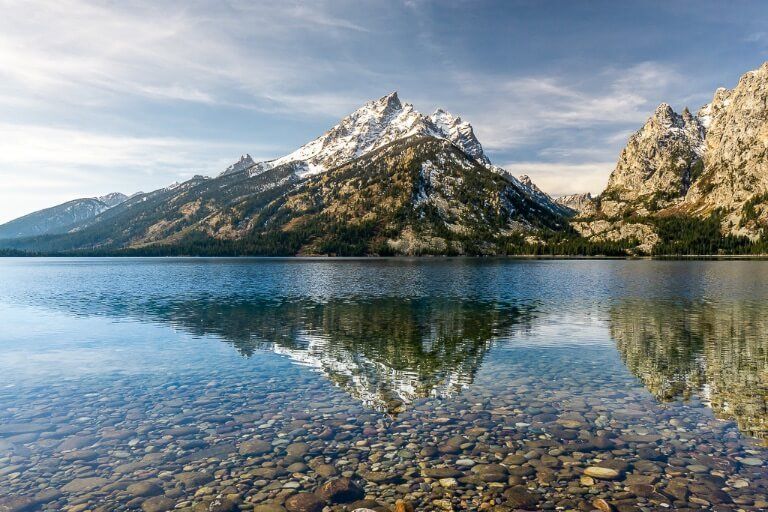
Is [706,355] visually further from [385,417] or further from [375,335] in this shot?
[385,417]

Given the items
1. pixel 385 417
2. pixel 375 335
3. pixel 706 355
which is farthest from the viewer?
pixel 375 335

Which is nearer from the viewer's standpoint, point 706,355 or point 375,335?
point 706,355

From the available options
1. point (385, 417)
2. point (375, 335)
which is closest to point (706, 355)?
point (375, 335)

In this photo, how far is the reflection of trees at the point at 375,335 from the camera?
30766mm

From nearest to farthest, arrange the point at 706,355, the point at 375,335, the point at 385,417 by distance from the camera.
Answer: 1. the point at 385,417
2. the point at 706,355
3. the point at 375,335

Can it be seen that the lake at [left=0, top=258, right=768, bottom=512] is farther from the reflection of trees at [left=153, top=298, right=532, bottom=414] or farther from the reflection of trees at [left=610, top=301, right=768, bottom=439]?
the reflection of trees at [left=153, top=298, right=532, bottom=414]

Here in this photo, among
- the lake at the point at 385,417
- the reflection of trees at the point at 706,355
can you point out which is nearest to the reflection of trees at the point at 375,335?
the lake at the point at 385,417

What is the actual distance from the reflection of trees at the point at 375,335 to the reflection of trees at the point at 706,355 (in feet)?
39.7

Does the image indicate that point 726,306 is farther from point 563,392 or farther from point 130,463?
point 130,463

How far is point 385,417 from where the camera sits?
23.6 m

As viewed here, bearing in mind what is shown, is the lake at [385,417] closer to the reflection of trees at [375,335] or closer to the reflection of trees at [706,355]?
the reflection of trees at [706,355]

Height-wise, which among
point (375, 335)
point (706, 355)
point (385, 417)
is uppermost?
point (385, 417)

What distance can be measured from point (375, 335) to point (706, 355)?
28964 millimetres

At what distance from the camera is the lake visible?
16078 millimetres
